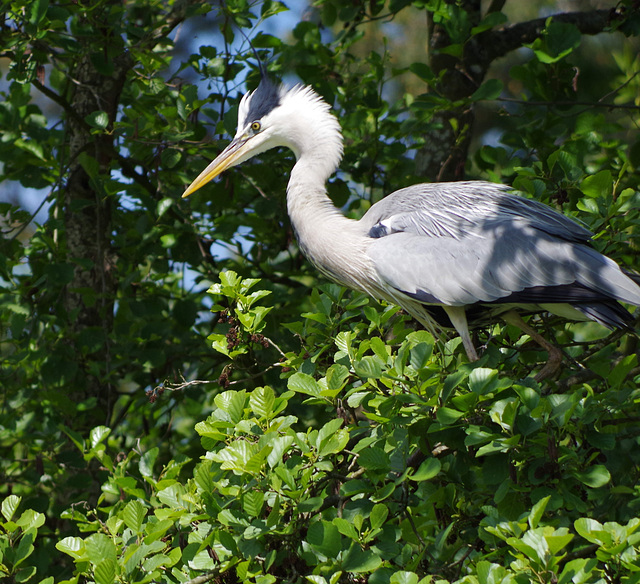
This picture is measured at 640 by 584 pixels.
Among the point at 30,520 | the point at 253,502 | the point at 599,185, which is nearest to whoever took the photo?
the point at 253,502

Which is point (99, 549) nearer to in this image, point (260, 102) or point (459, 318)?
point (459, 318)

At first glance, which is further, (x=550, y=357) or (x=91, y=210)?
(x=91, y=210)

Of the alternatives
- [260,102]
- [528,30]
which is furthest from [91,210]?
[528,30]

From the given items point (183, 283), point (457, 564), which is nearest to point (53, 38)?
point (183, 283)

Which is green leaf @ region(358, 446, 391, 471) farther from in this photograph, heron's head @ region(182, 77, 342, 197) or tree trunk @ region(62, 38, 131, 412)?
tree trunk @ region(62, 38, 131, 412)

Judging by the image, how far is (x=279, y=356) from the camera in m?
3.76

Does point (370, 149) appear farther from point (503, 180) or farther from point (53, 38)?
point (53, 38)

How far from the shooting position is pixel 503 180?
13.9ft

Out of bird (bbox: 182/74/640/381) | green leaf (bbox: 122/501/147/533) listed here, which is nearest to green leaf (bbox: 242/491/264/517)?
green leaf (bbox: 122/501/147/533)

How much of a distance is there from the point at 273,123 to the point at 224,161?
38cm

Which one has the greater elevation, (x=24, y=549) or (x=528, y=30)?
(x=528, y=30)

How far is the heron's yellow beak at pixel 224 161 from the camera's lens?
394 centimetres

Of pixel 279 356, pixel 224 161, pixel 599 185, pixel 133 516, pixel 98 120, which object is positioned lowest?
pixel 279 356

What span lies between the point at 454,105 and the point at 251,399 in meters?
2.30
